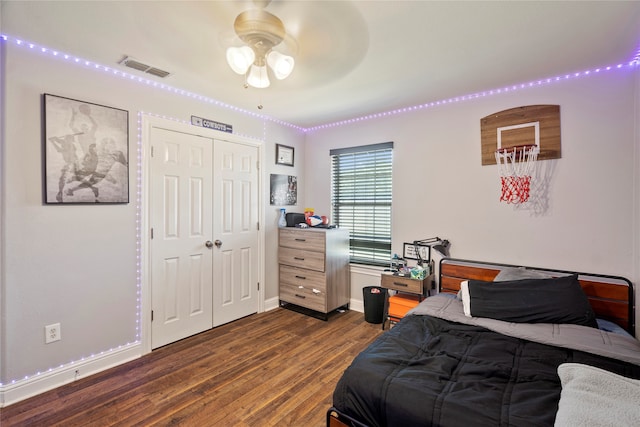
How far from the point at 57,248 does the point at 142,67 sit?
1554mm

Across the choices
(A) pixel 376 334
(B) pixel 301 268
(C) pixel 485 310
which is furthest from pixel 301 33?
(A) pixel 376 334

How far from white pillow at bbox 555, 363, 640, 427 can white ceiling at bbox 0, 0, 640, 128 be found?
6.21 ft

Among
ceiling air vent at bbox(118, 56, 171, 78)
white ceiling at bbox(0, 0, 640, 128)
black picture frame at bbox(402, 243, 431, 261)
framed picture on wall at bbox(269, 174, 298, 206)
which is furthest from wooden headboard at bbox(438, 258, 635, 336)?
ceiling air vent at bbox(118, 56, 171, 78)

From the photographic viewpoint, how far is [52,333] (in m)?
2.24

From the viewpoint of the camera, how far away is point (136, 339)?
2.70 metres

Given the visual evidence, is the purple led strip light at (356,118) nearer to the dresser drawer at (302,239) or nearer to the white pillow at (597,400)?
the dresser drawer at (302,239)

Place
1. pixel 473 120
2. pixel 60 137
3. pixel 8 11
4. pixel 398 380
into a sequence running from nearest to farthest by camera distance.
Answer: pixel 398 380 → pixel 8 11 → pixel 60 137 → pixel 473 120


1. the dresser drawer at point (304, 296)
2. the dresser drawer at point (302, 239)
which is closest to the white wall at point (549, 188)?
the dresser drawer at point (302, 239)

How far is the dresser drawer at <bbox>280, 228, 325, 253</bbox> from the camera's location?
355 cm

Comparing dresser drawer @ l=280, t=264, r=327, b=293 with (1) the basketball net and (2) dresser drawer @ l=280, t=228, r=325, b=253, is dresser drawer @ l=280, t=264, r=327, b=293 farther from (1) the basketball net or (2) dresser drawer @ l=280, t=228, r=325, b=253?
(1) the basketball net

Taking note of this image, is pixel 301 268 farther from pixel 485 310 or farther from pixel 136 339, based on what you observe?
pixel 485 310

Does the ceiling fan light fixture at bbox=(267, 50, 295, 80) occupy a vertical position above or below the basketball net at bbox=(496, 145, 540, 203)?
above

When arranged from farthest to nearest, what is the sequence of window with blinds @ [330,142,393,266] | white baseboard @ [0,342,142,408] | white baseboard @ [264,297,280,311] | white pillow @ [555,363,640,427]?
white baseboard @ [264,297,280,311], window with blinds @ [330,142,393,266], white baseboard @ [0,342,142,408], white pillow @ [555,363,640,427]

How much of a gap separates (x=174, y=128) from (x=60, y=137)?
901mm
